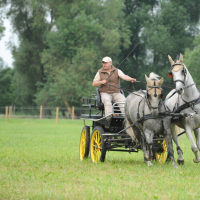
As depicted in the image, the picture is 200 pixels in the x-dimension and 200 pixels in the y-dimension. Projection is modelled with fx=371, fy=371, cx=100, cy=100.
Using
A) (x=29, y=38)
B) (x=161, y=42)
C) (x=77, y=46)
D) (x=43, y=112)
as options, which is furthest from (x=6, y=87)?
(x=161, y=42)

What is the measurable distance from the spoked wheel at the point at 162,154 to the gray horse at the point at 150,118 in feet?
2.36

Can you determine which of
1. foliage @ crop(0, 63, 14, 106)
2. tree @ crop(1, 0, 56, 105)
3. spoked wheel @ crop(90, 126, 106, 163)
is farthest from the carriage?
foliage @ crop(0, 63, 14, 106)

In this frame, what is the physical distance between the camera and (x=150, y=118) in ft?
22.7

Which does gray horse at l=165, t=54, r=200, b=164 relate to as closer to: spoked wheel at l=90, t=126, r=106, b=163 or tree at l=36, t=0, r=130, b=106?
spoked wheel at l=90, t=126, r=106, b=163

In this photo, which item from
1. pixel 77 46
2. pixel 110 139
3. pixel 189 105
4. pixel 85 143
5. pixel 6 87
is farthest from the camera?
pixel 6 87

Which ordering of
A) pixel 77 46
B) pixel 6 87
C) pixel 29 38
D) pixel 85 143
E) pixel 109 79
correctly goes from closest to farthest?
pixel 109 79, pixel 85 143, pixel 77 46, pixel 29 38, pixel 6 87

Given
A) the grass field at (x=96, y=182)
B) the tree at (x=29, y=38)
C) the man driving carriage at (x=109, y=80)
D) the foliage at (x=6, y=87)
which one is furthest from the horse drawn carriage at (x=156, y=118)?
the foliage at (x=6, y=87)

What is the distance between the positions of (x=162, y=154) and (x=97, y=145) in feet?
5.00

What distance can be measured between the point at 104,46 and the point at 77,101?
257 inches

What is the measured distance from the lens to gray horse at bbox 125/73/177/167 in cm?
679

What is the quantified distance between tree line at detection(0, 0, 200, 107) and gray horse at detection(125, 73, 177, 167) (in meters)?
29.5

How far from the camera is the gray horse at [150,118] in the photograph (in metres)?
6.79

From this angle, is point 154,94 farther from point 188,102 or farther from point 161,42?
point 161,42

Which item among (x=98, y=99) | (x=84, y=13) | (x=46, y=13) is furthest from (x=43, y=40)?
(x=98, y=99)
